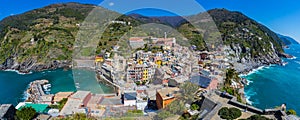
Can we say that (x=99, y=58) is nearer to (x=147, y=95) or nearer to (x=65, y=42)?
(x=65, y=42)

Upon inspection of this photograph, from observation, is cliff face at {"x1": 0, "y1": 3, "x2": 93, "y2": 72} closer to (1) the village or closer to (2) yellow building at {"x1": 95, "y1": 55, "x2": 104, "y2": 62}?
(2) yellow building at {"x1": 95, "y1": 55, "x2": 104, "y2": 62}

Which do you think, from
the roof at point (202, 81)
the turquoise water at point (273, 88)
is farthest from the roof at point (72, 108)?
the turquoise water at point (273, 88)

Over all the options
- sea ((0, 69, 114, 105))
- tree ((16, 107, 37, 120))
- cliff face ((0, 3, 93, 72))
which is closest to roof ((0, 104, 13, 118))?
tree ((16, 107, 37, 120))

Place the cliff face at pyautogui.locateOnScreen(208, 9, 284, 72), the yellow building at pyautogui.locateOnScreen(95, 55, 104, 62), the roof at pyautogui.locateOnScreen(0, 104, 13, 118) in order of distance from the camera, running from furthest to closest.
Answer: the cliff face at pyautogui.locateOnScreen(208, 9, 284, 72), the yellow building at pyautogui.locateOnScreen(95, 55, 104, 62), the roof at pyautogui.locateOnScreen(0, 104, 13, 118)

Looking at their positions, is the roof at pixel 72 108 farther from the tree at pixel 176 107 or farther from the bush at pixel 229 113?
the bush at pixel 229 113

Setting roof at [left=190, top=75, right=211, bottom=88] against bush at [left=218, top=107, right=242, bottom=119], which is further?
roof at [left=190, top=75, right=211, bottom=88]

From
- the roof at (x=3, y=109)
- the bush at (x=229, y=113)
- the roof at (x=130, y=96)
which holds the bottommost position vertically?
the roof at (x=130, y=96)

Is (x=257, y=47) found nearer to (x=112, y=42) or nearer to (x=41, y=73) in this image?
(x=112, y=42)

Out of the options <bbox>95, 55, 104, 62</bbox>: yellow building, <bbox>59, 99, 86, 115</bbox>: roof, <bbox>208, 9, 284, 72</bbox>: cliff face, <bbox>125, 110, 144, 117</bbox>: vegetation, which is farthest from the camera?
<bbox>208, 9, 284, 72</bbox>: cliff face
